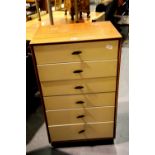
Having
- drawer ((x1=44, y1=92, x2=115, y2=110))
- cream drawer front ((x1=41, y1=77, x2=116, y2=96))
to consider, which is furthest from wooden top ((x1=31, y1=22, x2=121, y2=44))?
drawer ((x1=44, y1=92, x2=115, y2=110))

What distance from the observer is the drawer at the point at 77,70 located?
1.43 m

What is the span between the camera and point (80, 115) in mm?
1662

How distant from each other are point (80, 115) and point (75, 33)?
0.68 meters

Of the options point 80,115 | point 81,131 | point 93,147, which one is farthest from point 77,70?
point 93,147

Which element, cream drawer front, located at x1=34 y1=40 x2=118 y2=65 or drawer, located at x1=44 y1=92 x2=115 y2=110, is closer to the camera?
cream drawer front, located at x1=34 y1=40 x2=118 y2=65

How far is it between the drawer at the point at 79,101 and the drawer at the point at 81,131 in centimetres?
21

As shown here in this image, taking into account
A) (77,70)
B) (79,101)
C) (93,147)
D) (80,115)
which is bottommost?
(93,147)

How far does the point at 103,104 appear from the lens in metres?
1.62

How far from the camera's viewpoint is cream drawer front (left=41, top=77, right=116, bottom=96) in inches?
59.1

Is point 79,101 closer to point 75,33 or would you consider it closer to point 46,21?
point 75,33

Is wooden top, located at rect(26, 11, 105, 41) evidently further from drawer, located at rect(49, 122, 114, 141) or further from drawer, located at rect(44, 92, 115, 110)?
drawer, located at rect(49, 122, 114, 141)

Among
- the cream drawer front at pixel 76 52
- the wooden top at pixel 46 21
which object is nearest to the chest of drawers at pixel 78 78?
the cream drawer front at pixel 76 52
